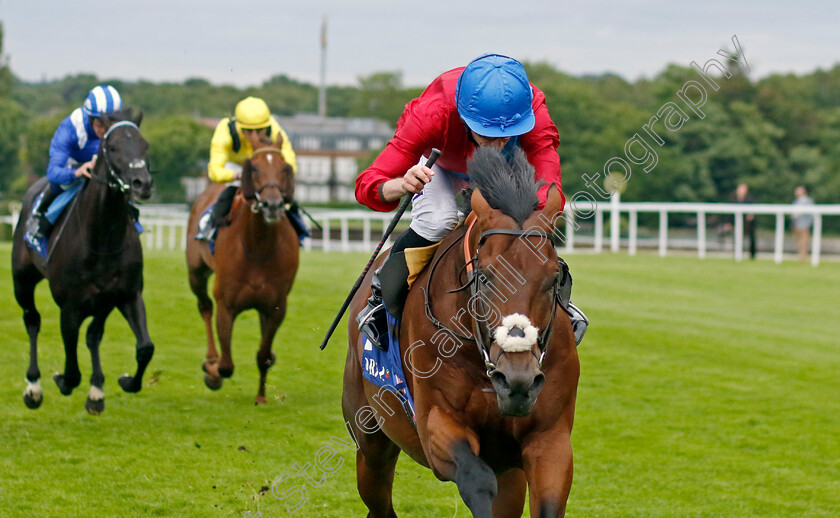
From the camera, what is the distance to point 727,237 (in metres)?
26.3

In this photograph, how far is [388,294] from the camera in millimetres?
3783

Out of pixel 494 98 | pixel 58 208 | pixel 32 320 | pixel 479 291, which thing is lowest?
pixel 32 320

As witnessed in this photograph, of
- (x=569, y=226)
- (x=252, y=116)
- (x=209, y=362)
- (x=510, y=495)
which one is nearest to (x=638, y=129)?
(x=569, y=226)

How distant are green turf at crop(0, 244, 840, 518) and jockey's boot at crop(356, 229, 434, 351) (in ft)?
4.82

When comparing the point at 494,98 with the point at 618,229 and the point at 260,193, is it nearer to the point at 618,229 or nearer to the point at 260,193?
the point at 260,193

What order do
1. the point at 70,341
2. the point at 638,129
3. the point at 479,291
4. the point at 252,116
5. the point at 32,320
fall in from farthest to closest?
1. the point at 638,129
2. the point at 252,116
3. the point at 32,320
4. the point at 70,341
5. the point at 479,291

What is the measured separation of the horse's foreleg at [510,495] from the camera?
12.0ft

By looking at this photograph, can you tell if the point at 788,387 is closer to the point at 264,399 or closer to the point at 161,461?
the point at 264,399

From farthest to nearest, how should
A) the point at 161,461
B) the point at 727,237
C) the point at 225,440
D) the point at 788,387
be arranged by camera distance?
the point at 727,237
the point at 788,387
the point at 225,440
the point at 161,461

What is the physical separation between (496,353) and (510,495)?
102 centimetres

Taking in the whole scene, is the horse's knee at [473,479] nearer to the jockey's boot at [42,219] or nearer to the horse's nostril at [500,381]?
the horse's nostril at [500,381]

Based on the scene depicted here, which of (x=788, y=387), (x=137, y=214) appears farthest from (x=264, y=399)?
(x=788, y=387)

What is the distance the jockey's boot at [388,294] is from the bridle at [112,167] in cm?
291

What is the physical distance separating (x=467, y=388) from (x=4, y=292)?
10.3 meters
